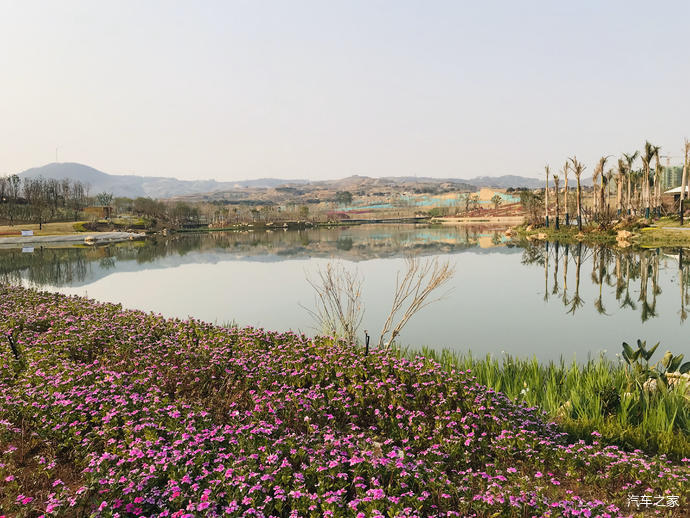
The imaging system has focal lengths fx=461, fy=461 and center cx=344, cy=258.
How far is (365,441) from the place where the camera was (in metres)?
5.16

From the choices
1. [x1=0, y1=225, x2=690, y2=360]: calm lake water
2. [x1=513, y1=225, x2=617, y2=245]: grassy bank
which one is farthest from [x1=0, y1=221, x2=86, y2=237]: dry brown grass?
[x1=513, y1=225, x2=617, y2=245]: grassy bank

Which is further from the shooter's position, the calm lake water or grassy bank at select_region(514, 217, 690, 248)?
grassy bank at select_region(514, 217, 690, 248)

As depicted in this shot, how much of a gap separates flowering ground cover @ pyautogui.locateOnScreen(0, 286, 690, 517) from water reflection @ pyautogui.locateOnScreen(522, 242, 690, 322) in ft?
37.7

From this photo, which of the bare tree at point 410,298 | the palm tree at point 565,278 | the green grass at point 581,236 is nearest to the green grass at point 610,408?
the bare tree at point 410,298

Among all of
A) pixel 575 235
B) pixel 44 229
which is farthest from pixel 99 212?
pixel 575 235

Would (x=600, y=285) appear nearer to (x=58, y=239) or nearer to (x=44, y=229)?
(x=58, y=239)

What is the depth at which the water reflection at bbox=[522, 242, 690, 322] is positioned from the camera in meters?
16.8

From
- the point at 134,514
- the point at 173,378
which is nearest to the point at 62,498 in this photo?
the point at 134,514

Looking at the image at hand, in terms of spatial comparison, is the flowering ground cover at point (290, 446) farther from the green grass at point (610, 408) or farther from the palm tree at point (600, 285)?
the palm tree at point (600, 285)

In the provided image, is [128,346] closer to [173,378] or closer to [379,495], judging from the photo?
[173,378]

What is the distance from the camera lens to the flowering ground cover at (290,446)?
4.18 meters

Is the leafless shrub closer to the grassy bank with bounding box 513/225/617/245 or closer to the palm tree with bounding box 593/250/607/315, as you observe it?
the palm tree with bounding box 593/250/607/315

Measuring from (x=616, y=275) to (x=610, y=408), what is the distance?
64.8 feet

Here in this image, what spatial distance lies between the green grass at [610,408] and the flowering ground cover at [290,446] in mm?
263
